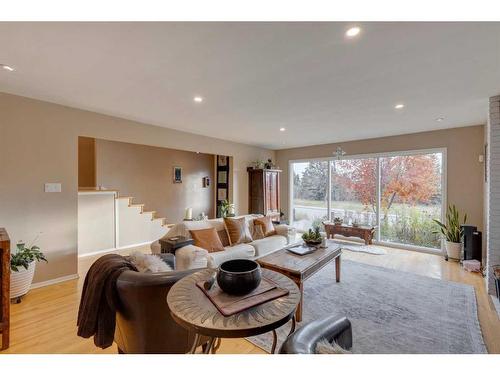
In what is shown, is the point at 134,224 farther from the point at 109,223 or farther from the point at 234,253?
the point at 234,253

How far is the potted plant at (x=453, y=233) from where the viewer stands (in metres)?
4.08

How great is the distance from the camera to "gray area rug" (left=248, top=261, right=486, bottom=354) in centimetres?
196

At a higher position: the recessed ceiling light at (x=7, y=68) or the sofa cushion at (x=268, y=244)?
the recessed ceiling light at (x=7, y=68)

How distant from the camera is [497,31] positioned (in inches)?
63.4

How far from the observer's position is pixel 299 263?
8.45 feet

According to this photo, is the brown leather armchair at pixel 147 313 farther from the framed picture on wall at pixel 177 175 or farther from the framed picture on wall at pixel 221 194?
the framed picture on wall at pixel 177 175

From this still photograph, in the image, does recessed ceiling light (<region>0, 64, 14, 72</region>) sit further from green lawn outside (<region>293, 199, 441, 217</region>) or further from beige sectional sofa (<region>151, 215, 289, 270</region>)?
green lawn outside (<region>293, 199, 441, 217</region>)

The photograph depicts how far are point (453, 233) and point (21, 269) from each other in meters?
6.31

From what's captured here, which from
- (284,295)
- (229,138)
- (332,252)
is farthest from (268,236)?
(284,295)

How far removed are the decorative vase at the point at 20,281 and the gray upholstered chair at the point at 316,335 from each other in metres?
3.21

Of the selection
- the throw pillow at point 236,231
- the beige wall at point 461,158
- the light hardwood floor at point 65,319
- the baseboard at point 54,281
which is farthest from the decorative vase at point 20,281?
the beige wall at point 461,158

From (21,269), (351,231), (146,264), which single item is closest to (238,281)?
(146,264)
